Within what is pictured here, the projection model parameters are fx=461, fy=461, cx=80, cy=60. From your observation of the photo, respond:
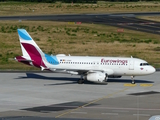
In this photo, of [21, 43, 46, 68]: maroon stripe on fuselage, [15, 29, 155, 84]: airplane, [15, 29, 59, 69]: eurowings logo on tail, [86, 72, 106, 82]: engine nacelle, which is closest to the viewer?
[86, 72, 106, 82]: engine nacelle

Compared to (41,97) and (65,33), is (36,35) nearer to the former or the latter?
(65,33)

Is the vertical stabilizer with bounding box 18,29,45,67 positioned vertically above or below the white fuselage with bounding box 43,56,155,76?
above

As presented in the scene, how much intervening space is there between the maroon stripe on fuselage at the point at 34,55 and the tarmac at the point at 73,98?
2.90m

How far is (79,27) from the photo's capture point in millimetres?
128750

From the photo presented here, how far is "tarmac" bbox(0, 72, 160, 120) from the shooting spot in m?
46.7

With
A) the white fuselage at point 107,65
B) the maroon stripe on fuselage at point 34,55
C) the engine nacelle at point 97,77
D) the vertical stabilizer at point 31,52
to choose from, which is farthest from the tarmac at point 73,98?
the vertical stabilizer at point 31,52

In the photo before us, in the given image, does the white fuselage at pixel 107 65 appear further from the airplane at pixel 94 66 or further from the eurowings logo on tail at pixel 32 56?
the eurowings logo on tail at pixel 32 56

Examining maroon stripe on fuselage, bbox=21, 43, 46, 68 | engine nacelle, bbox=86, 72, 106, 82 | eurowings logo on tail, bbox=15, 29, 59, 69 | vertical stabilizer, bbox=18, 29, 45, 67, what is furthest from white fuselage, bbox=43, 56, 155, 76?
engine nacelle, bbox=86, 72, 106, 82

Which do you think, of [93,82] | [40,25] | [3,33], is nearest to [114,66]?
[93,82]

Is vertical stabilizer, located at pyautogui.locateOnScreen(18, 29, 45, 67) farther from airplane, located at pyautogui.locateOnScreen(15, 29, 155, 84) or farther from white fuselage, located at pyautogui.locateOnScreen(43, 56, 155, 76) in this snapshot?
white fuselage, located at pyautogui.locateOnScreen(43, 56, 155, 76)

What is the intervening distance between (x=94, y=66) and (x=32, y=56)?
31.2ft

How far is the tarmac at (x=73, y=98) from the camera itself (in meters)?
46.7

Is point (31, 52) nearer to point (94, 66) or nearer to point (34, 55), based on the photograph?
point (34, 55)

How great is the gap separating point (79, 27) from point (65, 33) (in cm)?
989
